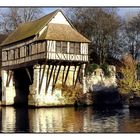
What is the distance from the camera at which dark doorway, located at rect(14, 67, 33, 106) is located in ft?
61.2

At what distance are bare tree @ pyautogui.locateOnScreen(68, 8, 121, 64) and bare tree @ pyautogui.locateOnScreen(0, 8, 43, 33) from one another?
937 mm

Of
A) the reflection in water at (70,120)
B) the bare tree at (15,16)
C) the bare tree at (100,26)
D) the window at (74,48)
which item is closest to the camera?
the reflection in water at (70,120)

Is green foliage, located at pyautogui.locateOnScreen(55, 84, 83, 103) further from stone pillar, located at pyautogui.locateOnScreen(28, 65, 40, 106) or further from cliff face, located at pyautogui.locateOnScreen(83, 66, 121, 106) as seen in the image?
stone pillar, located at pyautogui.locateOnScreen(28, 65, 40, 106)

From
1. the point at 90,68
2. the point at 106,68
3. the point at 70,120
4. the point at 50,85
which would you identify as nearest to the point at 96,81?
the point at 90,68

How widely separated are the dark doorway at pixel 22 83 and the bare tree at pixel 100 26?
182 inches

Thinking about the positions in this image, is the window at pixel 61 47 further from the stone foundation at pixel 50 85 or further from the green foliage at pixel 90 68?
the green foliage at pixel 90 68

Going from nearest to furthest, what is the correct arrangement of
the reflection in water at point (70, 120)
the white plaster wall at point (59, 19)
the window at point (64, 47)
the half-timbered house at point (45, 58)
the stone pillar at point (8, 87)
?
the reflection in water at point (70, 120) → the white plaster wall at point (59, 19) → the half-timbered house at point (45, 58) → the window at point (64, 47) → the stone pillar at point (8, 87)

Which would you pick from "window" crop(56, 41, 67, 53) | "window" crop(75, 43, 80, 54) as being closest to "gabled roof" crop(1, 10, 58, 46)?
"window" crop(56, 41, 67, 53)

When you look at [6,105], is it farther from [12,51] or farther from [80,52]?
[80,52]

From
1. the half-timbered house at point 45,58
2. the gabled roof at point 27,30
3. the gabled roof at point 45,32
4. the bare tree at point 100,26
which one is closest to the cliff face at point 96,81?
the half-timbered house at point 45,58

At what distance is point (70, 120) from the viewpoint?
43.4 feet

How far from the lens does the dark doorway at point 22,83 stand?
18648 millimetres

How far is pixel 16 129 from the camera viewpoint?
38.8 ft
